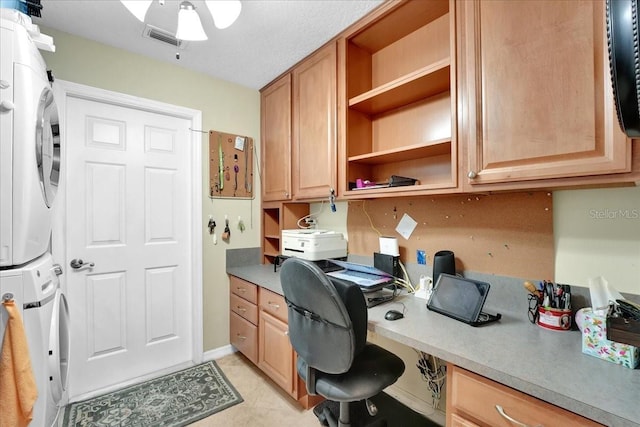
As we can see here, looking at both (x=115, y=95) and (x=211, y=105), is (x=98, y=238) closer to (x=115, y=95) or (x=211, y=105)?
(x=115, y=95)

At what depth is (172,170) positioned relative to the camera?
234cm

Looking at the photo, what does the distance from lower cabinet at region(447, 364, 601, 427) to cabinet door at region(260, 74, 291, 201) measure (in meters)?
1.71

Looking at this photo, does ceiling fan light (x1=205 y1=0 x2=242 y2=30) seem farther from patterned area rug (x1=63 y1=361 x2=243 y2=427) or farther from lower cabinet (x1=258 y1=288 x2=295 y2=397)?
patterned area rug (x1=63 y1=361 x2=243 y2=427)

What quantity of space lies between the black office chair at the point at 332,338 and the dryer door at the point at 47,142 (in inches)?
44.3

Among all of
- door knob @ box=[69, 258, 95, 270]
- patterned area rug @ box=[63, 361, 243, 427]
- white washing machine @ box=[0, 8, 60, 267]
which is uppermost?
white washing machine @ box=[0, 8, 60, 267]

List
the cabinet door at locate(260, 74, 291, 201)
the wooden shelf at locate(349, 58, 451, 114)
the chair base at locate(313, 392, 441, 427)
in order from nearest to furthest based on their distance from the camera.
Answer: the wooden shelf at locate(349, 58, 451, 114) → the chair base at locate(313, 392, 441, 427) → the cabinet door at locate(260, 74, 291, 201)

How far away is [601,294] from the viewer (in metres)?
1.06

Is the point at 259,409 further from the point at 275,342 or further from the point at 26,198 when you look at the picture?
the point at 26,198

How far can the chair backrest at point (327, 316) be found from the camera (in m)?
1.12

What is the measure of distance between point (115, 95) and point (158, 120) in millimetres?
305

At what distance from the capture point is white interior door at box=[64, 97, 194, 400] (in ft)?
6.49

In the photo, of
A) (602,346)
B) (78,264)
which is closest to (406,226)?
(602,346)

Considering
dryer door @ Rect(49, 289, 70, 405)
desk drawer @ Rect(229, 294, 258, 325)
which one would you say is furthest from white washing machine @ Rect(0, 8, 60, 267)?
desk drawer @ Rect(229, 294, 258, 325)

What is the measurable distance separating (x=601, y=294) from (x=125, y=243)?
106 inches
